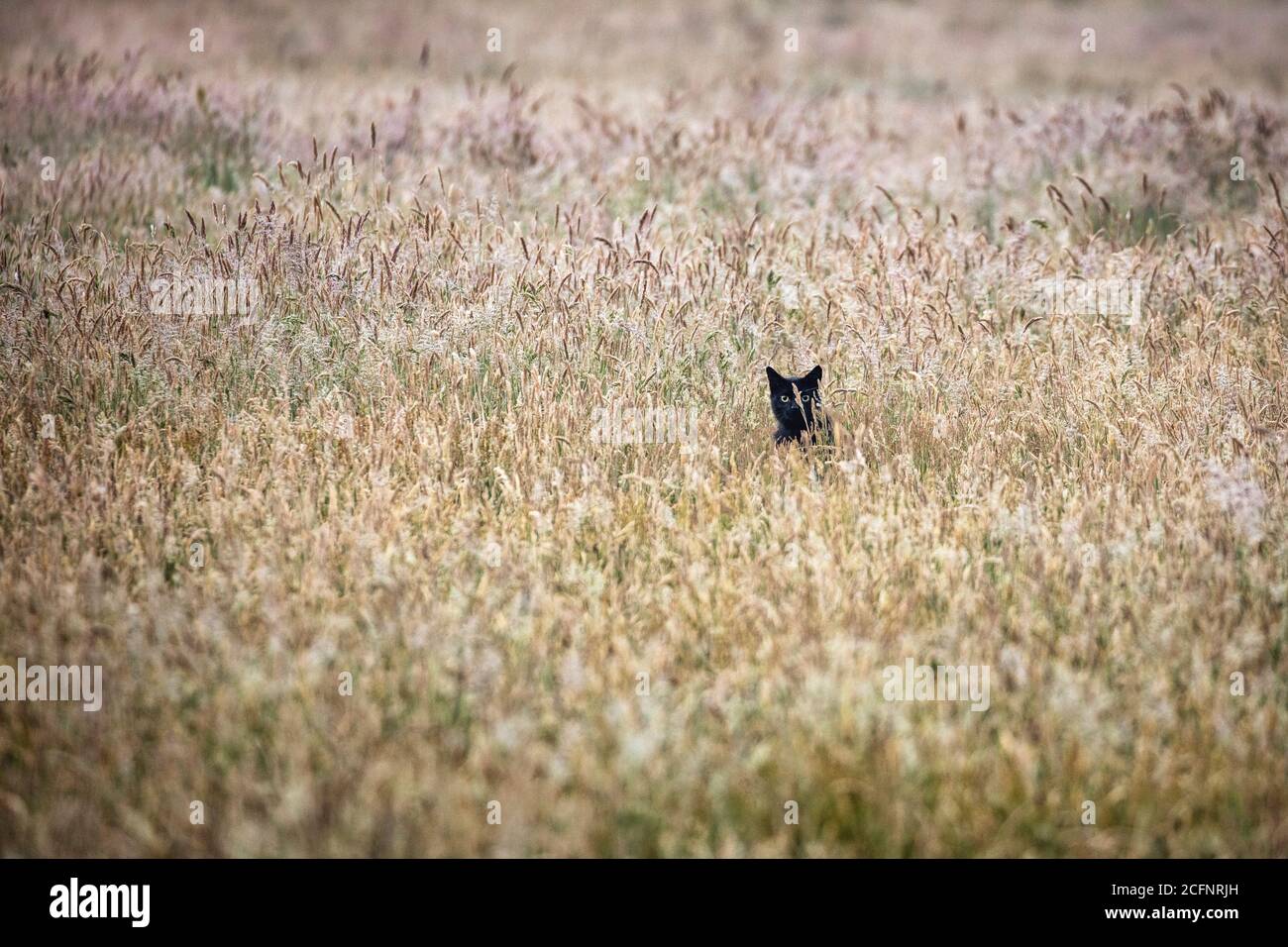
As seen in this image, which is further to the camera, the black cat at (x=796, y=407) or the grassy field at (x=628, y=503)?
the black cat at (x=796, y=407)

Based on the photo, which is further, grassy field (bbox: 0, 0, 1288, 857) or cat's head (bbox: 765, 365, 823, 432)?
cat's head (bbox: 765, 365, 823, 432)

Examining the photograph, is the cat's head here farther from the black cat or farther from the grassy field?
the grassy field

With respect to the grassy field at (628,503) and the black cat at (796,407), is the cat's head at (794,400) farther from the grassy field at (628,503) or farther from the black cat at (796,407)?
the grassy field at (628,503)

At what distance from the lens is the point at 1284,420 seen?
5109 mm

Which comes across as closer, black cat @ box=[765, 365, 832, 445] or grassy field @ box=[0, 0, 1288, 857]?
grassy field @ box=[0, 0, 1288, 857]

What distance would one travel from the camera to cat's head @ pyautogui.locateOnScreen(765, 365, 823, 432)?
490 centimetres

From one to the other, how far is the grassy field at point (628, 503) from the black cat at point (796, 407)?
0.64 feet

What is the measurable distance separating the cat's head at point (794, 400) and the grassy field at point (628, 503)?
22cm

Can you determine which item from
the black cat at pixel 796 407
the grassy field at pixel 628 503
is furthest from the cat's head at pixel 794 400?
the grassy field at pixel 628 503

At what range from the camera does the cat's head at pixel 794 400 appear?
490cm

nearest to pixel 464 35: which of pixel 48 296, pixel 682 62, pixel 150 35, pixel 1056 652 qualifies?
pixel 682 62

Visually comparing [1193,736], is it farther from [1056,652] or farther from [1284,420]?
[1284,420]

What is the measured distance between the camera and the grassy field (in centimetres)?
272

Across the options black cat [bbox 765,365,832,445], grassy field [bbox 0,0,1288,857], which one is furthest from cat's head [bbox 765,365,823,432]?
grassy field [bbox 0,0,1288,857]
